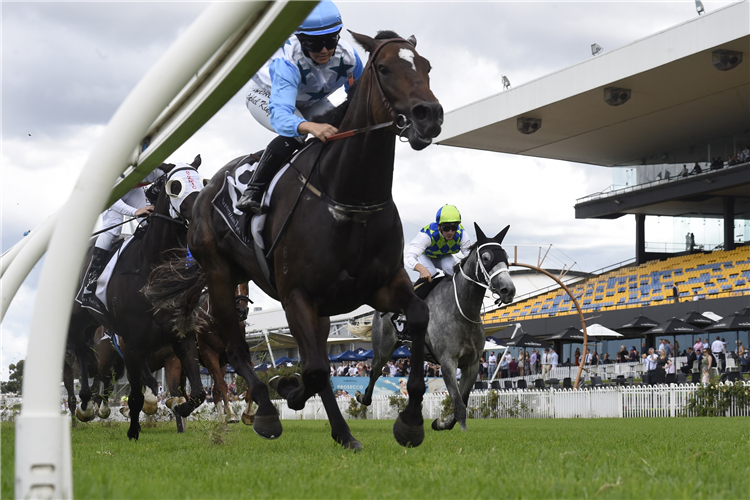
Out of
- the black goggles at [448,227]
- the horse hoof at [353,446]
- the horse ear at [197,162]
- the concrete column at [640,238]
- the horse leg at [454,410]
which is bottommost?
the horse leg at [454,410]

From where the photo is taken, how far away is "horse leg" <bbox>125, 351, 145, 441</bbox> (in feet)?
23.9

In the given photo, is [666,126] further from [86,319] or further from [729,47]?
[86,319]

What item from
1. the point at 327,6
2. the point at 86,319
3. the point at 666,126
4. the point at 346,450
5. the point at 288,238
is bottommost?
the point at 346,450

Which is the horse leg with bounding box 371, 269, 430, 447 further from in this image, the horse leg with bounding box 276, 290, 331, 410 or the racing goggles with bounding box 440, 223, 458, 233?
the racing goggles with bounding box 440, 223, 458, 233

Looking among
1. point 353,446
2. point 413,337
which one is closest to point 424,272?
point 413,337

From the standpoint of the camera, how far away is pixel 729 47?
97.9 ft

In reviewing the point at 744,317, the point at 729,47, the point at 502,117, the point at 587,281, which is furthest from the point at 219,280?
the point at 587,281

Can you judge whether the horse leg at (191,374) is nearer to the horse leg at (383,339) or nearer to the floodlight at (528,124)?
the horse leg at (383,339)

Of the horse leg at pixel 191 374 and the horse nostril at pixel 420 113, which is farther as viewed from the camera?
Result: the horse leg at pixel 191 374

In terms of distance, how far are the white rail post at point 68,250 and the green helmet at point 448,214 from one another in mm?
7635

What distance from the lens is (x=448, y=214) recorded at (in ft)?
33.4

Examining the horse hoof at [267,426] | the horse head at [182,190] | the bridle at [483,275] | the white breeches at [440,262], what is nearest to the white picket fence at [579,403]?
the white breeches at [440,262]

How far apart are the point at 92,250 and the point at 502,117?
30.9m

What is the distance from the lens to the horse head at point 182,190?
7547mm
